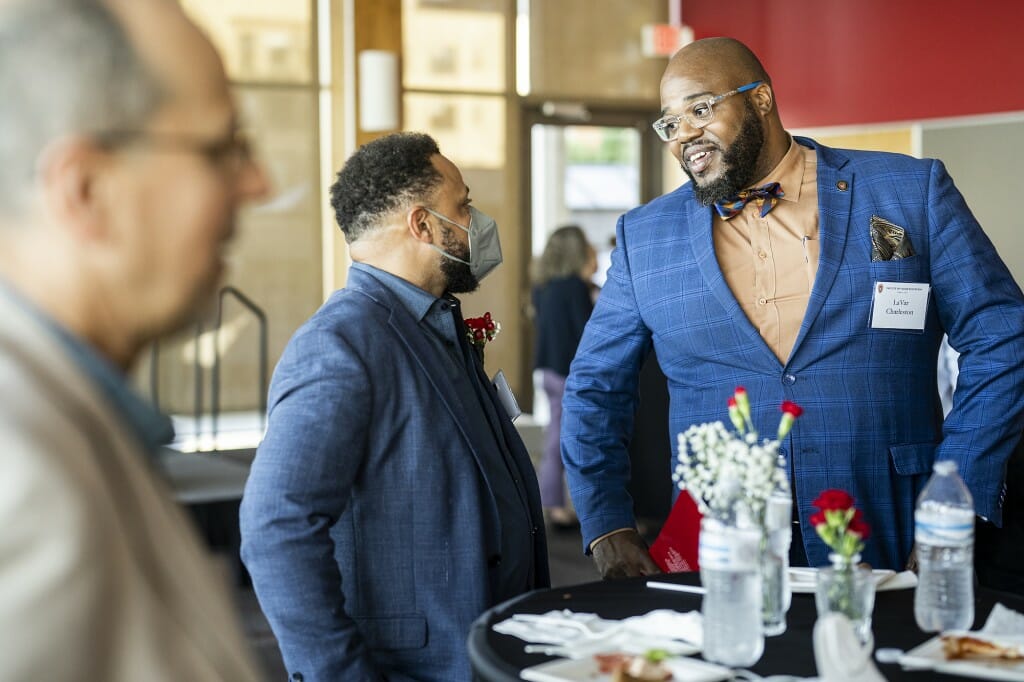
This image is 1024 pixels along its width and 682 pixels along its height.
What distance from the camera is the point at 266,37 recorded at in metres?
9.14

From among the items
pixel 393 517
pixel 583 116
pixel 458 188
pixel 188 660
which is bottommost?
pixel 393 517

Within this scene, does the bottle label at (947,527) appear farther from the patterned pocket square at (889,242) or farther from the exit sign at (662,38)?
the exit sign at (662,38)

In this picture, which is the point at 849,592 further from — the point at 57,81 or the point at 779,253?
the point at 57,81

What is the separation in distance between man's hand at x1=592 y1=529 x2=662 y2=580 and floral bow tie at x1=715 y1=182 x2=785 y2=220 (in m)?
0.79

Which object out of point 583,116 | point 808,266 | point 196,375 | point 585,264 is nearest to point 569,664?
point 808,266

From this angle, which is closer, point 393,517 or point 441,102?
point 393,517

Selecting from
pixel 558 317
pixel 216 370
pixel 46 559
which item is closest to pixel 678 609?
pixel 46 559

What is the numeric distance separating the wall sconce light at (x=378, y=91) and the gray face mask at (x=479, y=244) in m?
6.42

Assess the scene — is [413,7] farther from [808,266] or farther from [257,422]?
[808,266]

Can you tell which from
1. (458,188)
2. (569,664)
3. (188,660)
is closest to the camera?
(188,660)

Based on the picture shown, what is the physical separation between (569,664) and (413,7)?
8415 mm

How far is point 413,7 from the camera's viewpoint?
9.52 m

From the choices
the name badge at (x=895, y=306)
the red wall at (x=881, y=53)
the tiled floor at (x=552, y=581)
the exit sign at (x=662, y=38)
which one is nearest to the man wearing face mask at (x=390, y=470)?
the name badge at (x=895, y=306)

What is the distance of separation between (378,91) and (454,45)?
1.13m
